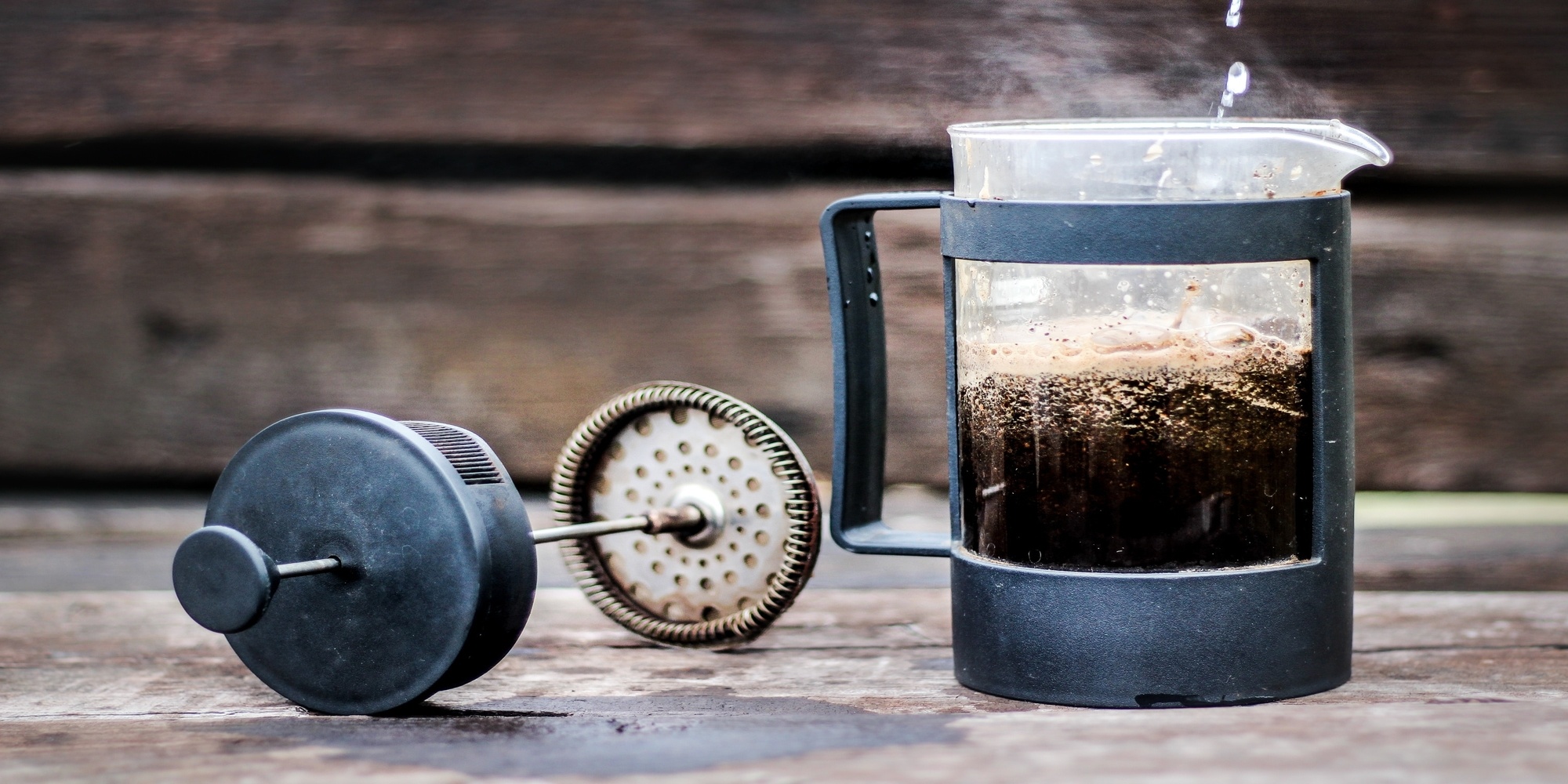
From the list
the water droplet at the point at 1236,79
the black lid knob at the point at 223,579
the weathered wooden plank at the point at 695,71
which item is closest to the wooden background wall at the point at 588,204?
the weathered wooden plank at the point at 695,71

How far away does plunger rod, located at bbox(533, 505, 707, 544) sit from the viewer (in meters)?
1.27

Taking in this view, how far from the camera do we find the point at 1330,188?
1.14 m

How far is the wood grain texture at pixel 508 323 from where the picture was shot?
5.84 feet

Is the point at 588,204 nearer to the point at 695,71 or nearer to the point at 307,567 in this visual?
the point at 695,71

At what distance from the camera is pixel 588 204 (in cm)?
181

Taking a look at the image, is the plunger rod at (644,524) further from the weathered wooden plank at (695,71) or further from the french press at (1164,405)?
the weathered wooden plank at (695,71)

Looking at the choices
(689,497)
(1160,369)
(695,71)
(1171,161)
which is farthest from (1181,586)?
(695,71)

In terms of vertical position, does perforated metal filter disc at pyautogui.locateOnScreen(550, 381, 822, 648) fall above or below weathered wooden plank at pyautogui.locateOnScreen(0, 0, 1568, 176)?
below

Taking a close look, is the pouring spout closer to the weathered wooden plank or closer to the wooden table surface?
the wooden table surface

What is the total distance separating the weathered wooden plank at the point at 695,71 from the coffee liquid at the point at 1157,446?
25.2 inches

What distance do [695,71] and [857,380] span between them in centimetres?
61

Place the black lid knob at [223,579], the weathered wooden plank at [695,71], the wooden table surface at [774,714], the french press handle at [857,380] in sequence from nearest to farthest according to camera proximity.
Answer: the wooden table surface at [774,714] < the black lid knob at [223,579] < the french press handle at [857,380] < the weathered wooden plank at [695,71]

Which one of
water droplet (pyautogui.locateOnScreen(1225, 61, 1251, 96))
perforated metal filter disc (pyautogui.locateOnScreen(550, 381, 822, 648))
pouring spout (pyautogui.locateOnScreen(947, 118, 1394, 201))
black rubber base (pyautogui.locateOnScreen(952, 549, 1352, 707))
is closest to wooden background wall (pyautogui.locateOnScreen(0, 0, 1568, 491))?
water droplet (pyautogui.locateOnScreen(1225, 61, 1251, 96))

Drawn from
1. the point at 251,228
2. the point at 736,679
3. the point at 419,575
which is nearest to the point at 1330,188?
the point at 736,679
